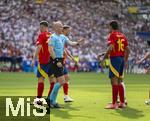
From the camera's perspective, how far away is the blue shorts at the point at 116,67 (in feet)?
52.4

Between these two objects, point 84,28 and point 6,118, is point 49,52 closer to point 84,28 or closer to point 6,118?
point 6,118

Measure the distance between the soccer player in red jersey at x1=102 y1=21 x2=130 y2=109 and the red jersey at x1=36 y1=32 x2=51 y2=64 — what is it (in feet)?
5.76

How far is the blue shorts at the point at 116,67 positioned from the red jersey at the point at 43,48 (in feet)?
6.17

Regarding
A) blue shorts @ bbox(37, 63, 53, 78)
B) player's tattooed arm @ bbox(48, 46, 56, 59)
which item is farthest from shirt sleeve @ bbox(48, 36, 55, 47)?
blue shorts @ bbox(37, 63, 53, 78)

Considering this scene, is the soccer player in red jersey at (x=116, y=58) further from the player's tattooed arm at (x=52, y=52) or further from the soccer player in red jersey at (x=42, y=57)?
the soccer player in red jersey at (x=42, y=57)

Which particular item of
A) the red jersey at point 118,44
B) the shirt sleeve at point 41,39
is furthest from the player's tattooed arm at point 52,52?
the red jersey at point 118,44

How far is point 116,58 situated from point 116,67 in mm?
267

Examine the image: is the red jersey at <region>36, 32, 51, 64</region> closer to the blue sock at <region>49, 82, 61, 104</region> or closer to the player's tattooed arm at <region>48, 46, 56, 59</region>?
the player's tattooed arm at <region>48, 46, 56, 59</region>

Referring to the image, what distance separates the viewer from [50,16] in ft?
176

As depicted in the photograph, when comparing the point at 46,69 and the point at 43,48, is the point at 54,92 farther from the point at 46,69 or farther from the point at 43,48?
the point at 43,48

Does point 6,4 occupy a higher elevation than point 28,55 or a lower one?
higher

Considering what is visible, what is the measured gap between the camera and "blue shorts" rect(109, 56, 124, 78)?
52.4 ft

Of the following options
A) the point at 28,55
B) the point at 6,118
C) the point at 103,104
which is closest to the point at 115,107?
the point at 103,104

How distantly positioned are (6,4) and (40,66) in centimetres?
3864
